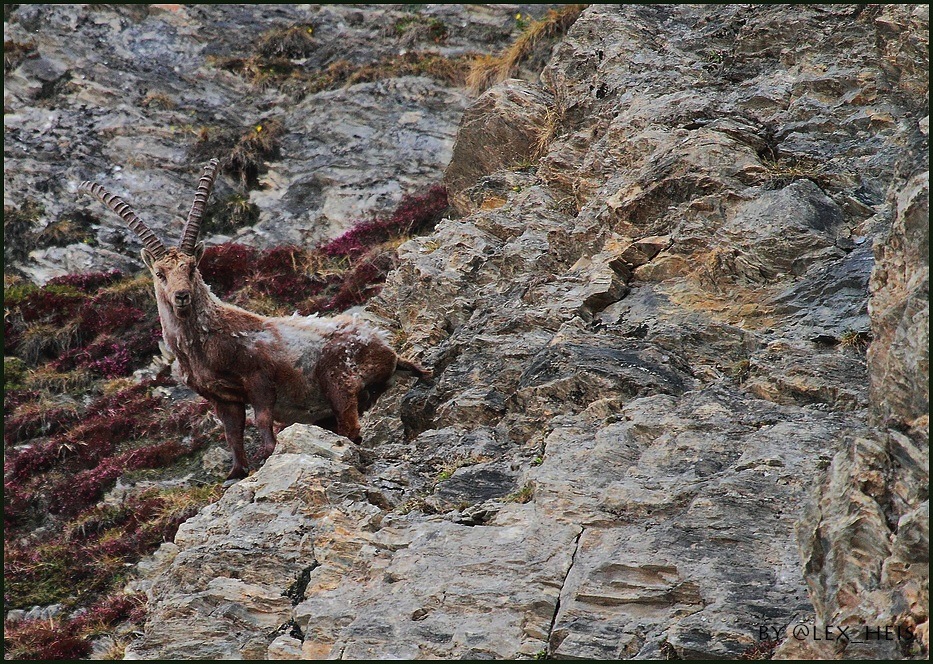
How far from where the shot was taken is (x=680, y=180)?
1048 centimetres

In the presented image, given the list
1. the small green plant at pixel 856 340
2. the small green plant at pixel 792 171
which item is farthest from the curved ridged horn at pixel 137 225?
the small green plant at pixel 856 340

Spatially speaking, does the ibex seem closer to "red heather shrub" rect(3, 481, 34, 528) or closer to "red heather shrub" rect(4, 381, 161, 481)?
"red heather shrub" rect(4, 381, 161, 481)

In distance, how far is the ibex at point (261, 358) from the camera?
1063 centimetres

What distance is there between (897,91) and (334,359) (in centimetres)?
725

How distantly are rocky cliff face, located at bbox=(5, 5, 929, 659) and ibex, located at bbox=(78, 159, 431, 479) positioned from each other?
64 cm

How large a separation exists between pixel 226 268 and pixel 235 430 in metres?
8.00

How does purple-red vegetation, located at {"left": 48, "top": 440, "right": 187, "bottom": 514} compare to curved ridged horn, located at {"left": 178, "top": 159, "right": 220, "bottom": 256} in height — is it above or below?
below

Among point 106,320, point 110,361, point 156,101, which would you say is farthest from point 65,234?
point 156,101

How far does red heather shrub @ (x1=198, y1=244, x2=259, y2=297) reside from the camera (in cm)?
1795

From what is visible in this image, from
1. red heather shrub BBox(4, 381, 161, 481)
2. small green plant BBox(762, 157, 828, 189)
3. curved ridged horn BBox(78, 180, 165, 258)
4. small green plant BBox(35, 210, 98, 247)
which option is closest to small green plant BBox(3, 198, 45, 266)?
small green plant BBox(35, 210, 98, 247)

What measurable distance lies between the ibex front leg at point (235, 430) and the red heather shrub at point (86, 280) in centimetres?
875

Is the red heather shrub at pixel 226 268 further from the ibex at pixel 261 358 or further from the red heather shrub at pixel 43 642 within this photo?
the red heather shrub at pixel 43 642

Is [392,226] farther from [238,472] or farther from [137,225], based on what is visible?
[238,472]

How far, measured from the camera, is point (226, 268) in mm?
18156
